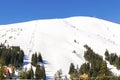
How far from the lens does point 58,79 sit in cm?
18012

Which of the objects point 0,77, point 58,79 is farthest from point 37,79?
point 0,77

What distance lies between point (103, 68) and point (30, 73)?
311ft

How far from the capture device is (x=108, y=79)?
104 m

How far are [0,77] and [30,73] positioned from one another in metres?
92.0

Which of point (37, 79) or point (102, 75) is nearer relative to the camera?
point (102, 75)

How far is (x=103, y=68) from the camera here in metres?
106

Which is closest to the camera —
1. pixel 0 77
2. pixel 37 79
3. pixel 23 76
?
pixel 0 77

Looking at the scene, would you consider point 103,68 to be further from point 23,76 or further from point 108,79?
point 23,76

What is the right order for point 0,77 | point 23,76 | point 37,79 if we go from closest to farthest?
point 0,77, point 23,76, point 37,79

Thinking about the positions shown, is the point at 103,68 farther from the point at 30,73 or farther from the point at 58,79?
the point at 30,73

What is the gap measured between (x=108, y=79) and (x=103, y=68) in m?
3.80

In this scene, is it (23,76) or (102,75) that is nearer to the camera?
(102,75)

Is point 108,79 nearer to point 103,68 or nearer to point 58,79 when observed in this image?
point 103,68

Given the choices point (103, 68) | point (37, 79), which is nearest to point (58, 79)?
point (37, 79)
